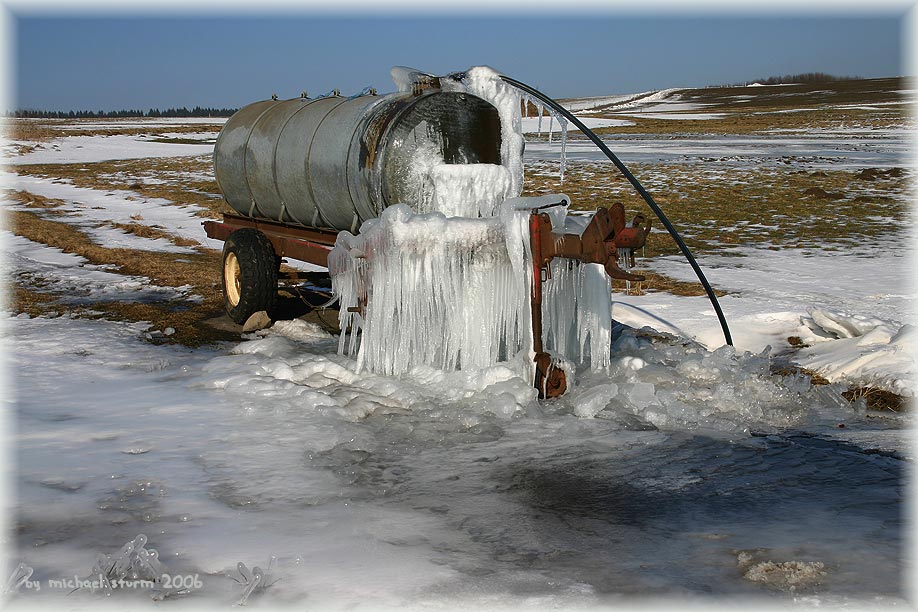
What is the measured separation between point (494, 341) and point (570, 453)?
138 centimetres

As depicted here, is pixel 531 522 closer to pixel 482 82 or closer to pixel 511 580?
pixel 511 580

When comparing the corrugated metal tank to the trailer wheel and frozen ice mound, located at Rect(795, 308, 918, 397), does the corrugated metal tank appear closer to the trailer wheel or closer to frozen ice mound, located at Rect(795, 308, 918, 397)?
the trailer wheel

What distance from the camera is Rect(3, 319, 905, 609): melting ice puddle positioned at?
3.96 m

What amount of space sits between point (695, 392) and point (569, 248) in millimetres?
1586

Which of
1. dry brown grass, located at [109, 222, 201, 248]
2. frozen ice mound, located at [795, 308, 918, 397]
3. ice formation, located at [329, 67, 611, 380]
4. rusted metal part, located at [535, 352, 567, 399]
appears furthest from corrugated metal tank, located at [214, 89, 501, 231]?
dry brown grass, located at [109, 222, 201, 248]

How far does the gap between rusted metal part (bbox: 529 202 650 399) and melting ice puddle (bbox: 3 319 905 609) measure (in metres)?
0.25

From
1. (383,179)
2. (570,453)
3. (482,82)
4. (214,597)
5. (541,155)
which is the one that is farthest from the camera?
(541,155)

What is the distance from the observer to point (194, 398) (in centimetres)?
669

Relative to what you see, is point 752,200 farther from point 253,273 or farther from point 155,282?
point 253,273

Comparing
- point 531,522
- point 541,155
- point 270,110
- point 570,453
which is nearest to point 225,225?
point 270,110

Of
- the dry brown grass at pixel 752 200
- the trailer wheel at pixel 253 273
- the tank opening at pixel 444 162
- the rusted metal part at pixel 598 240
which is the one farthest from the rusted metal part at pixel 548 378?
the dry brown grass at pixel 752 200

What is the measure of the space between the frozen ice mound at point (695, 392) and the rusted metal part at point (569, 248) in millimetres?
261

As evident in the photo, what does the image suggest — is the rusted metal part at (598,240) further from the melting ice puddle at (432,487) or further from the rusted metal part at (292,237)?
the rusted metal part at (292,237)

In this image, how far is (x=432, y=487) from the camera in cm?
507
